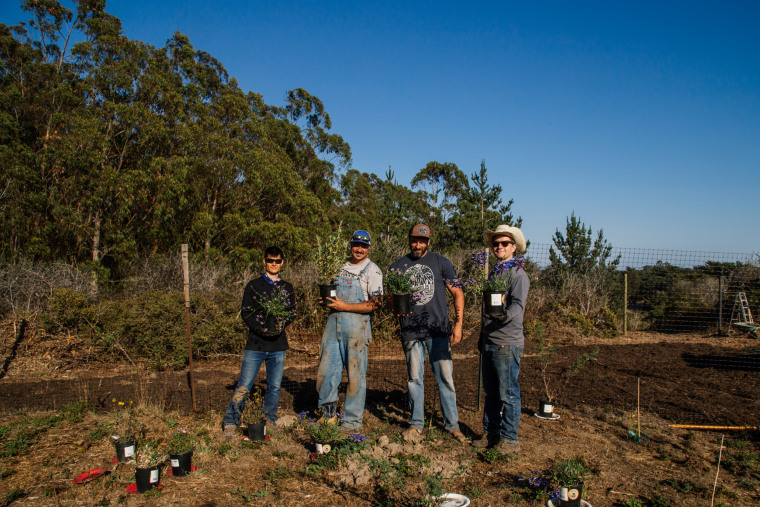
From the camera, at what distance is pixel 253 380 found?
4.05 metres

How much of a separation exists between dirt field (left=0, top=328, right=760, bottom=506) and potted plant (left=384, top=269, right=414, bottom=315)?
1108 mm

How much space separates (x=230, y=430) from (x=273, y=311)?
3.78 feet

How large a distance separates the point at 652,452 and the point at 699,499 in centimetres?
86

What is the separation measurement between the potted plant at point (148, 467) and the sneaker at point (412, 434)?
1.89 metres

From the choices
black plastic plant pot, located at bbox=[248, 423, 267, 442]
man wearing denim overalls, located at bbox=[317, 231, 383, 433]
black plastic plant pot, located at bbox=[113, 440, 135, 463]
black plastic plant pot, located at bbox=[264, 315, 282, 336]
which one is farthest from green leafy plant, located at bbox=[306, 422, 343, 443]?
black plastic plant pot, located at bbox=[113, 440, 135, 463]

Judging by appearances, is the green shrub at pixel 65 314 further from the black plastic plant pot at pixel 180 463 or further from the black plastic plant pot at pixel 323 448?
the black plastic plant pot at pixel 323 448

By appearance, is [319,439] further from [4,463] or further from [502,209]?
[502,209]

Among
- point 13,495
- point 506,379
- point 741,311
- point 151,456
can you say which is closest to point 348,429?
point 506,379

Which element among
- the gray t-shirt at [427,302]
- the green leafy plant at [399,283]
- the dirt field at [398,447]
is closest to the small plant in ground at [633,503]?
the dirt field at [398,447]

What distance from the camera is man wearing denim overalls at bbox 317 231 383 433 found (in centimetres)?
403

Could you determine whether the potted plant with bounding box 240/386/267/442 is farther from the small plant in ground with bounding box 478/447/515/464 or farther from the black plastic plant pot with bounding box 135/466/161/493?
the small plant in ground with bounding box 478/447/515/464

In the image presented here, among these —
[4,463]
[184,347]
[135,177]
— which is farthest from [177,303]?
[135,177]

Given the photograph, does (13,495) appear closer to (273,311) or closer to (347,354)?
(273,311)

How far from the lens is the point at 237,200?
1789cm
